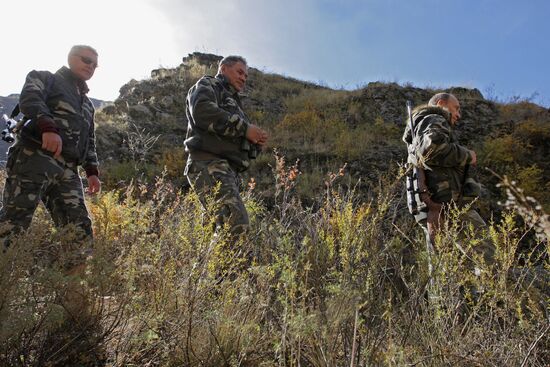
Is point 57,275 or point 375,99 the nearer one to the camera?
point 57,275

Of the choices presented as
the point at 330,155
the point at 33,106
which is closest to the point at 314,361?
the point at 33,106

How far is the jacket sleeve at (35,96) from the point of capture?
2715mm

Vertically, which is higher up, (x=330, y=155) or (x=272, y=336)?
(x=330, y=155)

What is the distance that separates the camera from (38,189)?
106 inches

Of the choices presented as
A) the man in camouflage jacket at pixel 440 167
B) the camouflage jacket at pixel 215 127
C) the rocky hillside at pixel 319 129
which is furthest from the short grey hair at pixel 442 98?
the rocky hillside at pixel 319 129

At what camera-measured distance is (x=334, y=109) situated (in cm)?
1291

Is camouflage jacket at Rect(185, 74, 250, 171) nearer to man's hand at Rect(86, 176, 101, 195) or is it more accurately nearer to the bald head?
man's hand at Rect(86, 176, 101, 195)

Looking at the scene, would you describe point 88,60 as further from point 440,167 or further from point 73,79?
point 440,167

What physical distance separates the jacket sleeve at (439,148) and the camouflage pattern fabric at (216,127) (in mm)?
1348

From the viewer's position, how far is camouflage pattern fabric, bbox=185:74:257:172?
3004mm

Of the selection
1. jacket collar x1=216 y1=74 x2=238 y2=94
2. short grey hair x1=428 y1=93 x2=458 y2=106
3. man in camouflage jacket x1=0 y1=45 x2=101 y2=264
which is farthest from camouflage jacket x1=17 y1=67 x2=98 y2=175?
short grey hair x1=428 y1=93 x2=458 y2=106

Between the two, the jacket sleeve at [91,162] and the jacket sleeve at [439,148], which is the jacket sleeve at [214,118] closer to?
the jacket sleeve at [91,162]

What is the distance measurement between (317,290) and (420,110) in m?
2.47

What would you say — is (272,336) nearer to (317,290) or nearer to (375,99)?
(317,290)
